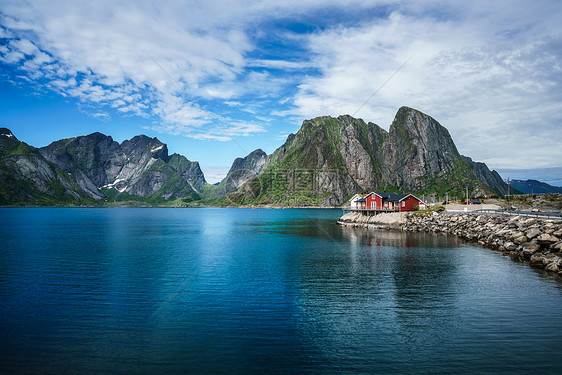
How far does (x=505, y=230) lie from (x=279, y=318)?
61000 mm

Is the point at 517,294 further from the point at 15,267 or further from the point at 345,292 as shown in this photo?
the point at 15,267

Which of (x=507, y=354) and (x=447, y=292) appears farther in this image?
(x=447, y=292)

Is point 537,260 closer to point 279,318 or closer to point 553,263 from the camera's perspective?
point 553,263

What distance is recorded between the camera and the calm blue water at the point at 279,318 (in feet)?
57.1

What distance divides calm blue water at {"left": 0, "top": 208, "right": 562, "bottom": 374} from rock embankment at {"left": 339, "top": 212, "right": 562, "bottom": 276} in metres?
5.75

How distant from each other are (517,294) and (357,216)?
108 metres

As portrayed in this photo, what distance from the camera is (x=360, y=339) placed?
20422mm

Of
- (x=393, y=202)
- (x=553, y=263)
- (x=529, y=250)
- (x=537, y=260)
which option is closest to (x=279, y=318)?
(x=553, y=263)

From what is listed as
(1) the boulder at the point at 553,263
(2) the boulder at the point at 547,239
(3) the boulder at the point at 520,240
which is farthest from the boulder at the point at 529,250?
(1) the boulder at the point at 553,263

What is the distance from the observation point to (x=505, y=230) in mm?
64812

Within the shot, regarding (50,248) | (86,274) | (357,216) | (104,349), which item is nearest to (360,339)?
(104,349)

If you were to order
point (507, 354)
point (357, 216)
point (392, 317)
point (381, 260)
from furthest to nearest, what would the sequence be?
point (357, 216) → point (381, 260) → point (392, 317) → point (507, 354)

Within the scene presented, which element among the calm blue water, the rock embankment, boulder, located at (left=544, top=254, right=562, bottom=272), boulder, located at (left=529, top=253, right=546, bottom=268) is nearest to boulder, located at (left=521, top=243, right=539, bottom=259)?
the rock embankment

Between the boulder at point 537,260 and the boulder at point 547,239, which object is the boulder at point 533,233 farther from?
the boulder at point 537,260
